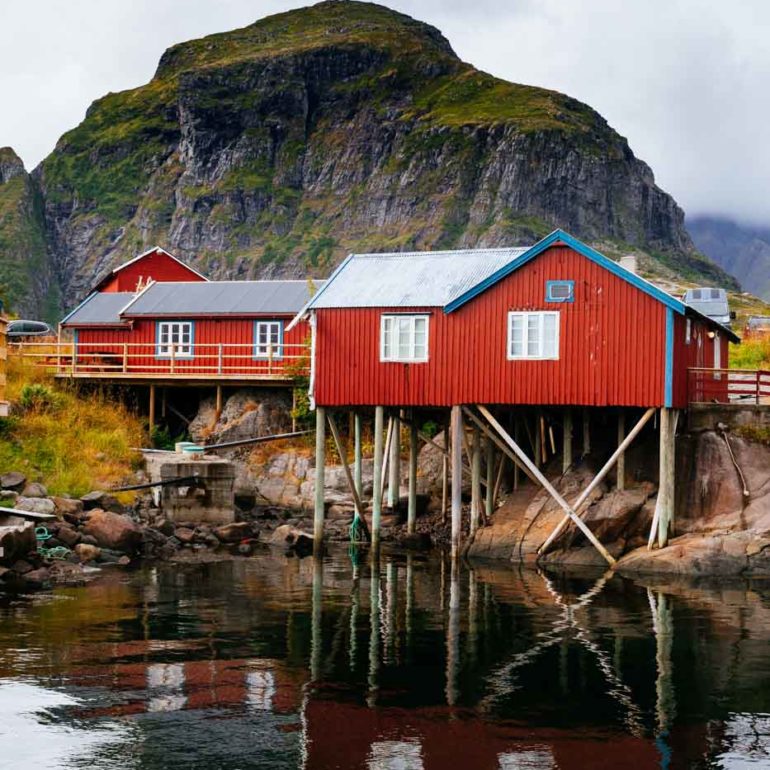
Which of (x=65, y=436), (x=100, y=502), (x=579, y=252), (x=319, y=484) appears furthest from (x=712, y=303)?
(x=100, y=502)

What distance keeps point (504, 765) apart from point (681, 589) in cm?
1482

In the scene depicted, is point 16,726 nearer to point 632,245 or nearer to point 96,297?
point 96,297

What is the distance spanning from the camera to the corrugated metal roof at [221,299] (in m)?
50.0

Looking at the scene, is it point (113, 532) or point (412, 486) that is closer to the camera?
point (113, 532)

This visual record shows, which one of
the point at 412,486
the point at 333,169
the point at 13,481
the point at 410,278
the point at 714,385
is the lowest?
the point at 412,486

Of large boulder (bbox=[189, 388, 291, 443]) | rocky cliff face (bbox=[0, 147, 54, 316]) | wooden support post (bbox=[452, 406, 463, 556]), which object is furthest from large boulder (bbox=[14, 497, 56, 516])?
rocky cliff face (bbox=[0, 147, 54, 316])

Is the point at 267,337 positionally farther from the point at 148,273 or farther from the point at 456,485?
the point at 148,273

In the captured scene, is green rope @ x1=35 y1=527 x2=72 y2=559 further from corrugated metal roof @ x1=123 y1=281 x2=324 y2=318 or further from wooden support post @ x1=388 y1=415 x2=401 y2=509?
corrugated metal roof @ x1=123 y1=281 x2=324 y2=318

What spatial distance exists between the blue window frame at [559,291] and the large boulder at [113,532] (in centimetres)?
1349

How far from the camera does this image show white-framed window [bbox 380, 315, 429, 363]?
3528 cm

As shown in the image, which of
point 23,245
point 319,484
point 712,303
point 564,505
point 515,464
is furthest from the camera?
point 23,245

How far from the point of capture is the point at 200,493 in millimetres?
38875

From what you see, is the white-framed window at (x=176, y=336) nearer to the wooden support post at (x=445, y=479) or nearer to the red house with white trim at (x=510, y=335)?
the wooden support post at (x=445, y=479)

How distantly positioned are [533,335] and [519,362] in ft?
2.81
